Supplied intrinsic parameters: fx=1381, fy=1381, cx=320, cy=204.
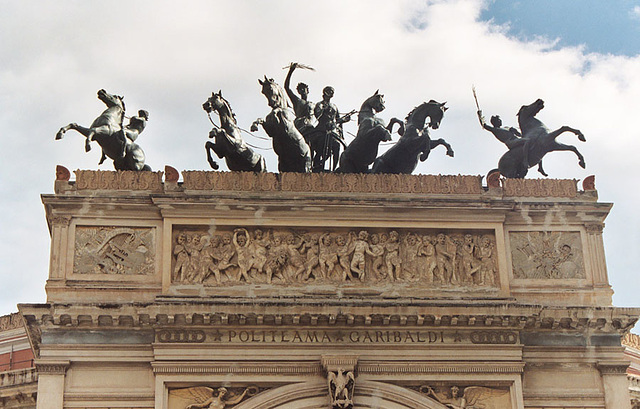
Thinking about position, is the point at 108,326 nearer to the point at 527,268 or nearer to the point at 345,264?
the point at 345,264

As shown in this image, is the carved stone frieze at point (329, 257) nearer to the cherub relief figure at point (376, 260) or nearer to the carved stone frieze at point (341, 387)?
the cherub relief figure at point (376, 260)

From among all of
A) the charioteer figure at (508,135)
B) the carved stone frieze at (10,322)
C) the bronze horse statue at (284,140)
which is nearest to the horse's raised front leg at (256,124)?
the bronze horse statue at (284,140)

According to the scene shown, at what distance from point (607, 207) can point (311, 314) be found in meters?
7.31

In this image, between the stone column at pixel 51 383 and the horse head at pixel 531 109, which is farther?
the horse head at pixel 531 109

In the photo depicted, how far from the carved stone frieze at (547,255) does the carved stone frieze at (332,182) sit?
59.8 inches

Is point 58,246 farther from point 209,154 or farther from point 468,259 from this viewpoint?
point 468,259

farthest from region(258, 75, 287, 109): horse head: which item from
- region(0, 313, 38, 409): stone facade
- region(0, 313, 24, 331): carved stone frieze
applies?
region(0, 313, 24, 331): carved stone frieze

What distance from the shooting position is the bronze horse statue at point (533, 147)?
31938 mm

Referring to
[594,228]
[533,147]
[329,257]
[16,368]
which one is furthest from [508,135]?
[16,368]

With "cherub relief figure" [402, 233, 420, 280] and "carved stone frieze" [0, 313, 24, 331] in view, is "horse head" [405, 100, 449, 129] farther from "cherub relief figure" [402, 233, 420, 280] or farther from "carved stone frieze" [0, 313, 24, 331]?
"carved stone frieze" [0, 313, 24, 331]

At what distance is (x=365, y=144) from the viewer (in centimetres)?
3219

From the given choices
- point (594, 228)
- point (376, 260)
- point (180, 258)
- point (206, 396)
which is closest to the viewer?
point (206, 396)

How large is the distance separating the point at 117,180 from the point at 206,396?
209 inches

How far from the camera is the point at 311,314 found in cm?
2848
